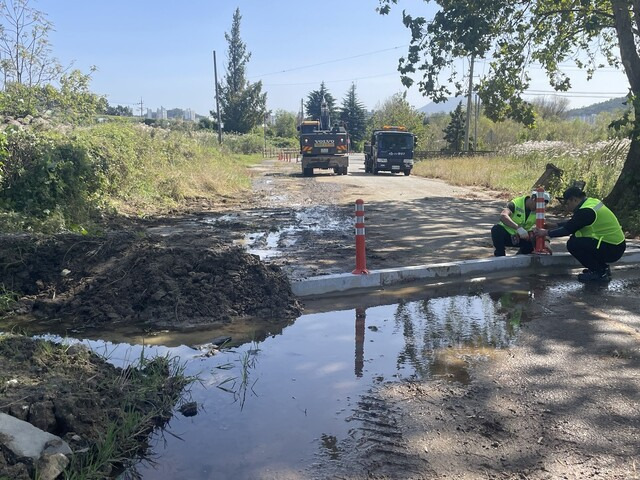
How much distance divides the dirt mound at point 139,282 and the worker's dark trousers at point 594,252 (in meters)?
4.09

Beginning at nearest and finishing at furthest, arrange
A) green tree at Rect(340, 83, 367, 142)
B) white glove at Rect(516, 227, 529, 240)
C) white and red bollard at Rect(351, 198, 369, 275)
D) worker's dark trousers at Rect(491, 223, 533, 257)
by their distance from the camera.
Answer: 1. white and red bollard at Rect(351, 198, 369, 275)
2. white glove at Rect(516, 227, 529, 240)
3. worker's dark trousers at Rect(491, 223, 533, 257)
4. green tree at Rect(340, 83, 367, 142)

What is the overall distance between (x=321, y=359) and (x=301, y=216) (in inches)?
385

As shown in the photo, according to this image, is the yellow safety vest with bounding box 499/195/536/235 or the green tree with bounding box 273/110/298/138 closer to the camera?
the yellow safety vest with bounding box 499/195/536/235

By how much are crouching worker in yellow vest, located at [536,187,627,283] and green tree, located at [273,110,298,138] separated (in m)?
92.5

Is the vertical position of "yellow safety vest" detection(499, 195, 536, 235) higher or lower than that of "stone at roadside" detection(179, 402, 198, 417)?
higher

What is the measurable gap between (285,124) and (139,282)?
101 meters

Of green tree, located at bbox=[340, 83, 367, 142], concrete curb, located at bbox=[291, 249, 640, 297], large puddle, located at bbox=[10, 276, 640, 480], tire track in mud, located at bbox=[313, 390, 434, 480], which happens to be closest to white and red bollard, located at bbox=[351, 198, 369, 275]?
concrete curb, located at bbox=[291, 249, 640, 297]

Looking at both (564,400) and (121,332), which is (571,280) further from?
(121,332)

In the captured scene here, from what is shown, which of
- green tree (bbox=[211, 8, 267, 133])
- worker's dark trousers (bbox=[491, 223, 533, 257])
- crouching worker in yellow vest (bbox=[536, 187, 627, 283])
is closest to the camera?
crouching worker in yellow vest (bbox=[536, 187, 627, 283])

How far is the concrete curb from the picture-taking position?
7070mm

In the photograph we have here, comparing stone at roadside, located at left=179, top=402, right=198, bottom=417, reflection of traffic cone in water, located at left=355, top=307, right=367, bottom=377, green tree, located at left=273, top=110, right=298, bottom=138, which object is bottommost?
reflection of traffic cone in water, located at left=355, top=307, right=367, bottom=377

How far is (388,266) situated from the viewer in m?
8.44

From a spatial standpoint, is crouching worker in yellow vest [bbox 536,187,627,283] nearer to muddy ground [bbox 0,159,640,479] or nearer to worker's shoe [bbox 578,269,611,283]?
worker's shoe [bbox 578,269,611,283]

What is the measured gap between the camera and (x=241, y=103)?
74.1 metres
